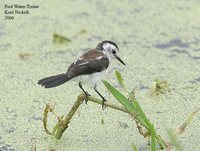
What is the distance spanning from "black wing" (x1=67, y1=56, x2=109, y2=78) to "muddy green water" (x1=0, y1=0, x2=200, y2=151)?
1.26 feet

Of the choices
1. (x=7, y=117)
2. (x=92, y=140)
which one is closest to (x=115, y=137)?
(x=92, y=140)

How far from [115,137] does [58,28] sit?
2.54m

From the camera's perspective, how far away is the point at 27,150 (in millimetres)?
4984

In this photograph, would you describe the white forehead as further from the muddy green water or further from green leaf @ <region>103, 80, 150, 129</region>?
green leaf @ <region>103, 80, 150, 129</region>

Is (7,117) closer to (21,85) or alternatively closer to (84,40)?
(21,85)

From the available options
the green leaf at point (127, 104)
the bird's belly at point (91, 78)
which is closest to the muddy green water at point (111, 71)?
the bird's belly at point (91, 78)

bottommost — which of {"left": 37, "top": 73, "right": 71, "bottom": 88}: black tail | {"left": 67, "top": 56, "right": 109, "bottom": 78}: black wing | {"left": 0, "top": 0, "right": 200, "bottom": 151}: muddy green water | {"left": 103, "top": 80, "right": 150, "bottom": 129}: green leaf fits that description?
{"left": 0, "top": 0, "right": 200, "bottom": 151}: muddy green water

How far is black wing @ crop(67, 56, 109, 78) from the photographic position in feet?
16.6

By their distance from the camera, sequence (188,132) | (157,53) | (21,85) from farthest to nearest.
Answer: (157,53) → (21,85) → (188,132)

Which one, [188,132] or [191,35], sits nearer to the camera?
[188,132]

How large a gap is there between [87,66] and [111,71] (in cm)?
140

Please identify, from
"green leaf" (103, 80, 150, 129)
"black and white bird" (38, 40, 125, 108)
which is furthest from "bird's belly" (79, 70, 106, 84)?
"green leaf" (103, 80, 150, 129)

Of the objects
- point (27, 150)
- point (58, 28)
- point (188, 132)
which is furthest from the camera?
point (58, 28)

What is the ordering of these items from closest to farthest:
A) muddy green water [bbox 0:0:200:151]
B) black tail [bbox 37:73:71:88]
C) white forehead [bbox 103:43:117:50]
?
black tail [bbox 37:73:71:88] < muddy green water [bbox 0:0:200:151] < white forehead [bbox 103:43:117:50]
